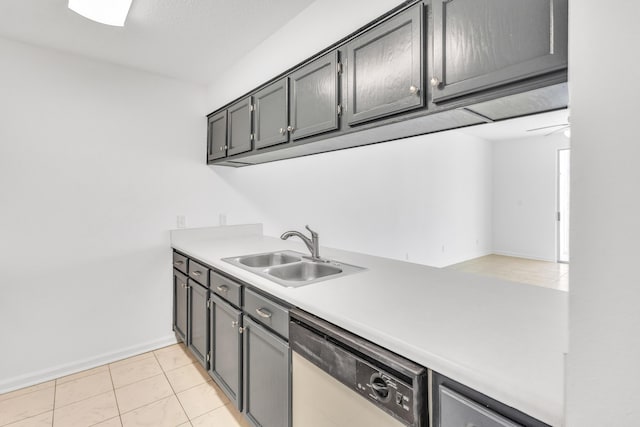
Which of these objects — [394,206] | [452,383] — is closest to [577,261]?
[452,383]

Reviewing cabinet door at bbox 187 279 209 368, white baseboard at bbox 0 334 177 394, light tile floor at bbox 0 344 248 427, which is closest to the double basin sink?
cabinet door at bbox 187 279 209 368

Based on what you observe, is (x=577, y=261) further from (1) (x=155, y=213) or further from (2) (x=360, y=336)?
(1) (x=155, y=213)

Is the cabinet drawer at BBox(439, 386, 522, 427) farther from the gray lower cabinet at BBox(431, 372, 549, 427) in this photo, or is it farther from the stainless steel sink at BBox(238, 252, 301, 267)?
the stainless steel sink at BBox(238, 252, 301, 267)

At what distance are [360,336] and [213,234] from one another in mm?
2238

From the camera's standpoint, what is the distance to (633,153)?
1.30 feet

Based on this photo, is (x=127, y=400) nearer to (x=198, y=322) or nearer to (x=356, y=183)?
(x=198, y=322)

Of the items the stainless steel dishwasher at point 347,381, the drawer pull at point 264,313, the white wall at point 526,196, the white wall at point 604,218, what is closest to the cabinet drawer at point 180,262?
the drawer pull at point 264,313

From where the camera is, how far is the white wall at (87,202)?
216 cm

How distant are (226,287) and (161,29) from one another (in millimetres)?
1682

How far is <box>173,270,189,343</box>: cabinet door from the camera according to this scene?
2.50m

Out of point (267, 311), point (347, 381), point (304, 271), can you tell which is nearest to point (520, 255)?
point (304, 271)

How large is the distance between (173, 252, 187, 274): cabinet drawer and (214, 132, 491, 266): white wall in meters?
0.86

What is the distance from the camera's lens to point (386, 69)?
4.33 ft

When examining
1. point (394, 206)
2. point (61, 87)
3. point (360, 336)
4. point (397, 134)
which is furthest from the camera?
point (394, 206)
